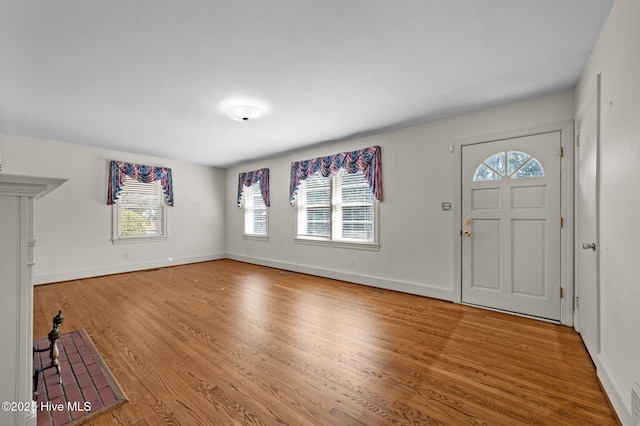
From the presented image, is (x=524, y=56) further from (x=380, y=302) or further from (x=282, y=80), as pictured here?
(x=380, y=302)

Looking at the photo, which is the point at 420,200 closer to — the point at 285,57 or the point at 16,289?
the point at 285,57

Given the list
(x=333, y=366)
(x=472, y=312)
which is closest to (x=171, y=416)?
(x=333, y=366)

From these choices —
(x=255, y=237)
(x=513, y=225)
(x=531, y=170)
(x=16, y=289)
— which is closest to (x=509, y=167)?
(x=531, y=170)

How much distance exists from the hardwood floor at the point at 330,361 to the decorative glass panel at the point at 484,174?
5.18 feet

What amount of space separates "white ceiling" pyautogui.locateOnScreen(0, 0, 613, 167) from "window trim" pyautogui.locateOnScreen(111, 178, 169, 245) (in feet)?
6.31

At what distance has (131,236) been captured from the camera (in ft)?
18.1

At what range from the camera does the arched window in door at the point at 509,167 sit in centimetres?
302

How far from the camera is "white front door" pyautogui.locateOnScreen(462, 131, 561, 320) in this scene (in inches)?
A: 114

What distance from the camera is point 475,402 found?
1.66m

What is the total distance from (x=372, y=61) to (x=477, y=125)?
187 cm

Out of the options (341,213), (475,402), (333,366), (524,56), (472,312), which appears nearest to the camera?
(475,402)

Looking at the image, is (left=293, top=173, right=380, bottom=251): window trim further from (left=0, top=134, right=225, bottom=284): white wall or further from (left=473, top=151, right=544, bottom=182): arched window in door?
(left=0, top=134, right=225, bottom=284): white wall

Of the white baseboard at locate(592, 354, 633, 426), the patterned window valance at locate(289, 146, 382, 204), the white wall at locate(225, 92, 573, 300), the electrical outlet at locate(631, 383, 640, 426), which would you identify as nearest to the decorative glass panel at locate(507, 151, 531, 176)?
the white wall at locate(225, 92, 573, 300)

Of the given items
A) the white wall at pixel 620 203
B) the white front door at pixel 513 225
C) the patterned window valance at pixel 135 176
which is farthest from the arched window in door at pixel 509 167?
the patterned window valance at pixel 135 176
